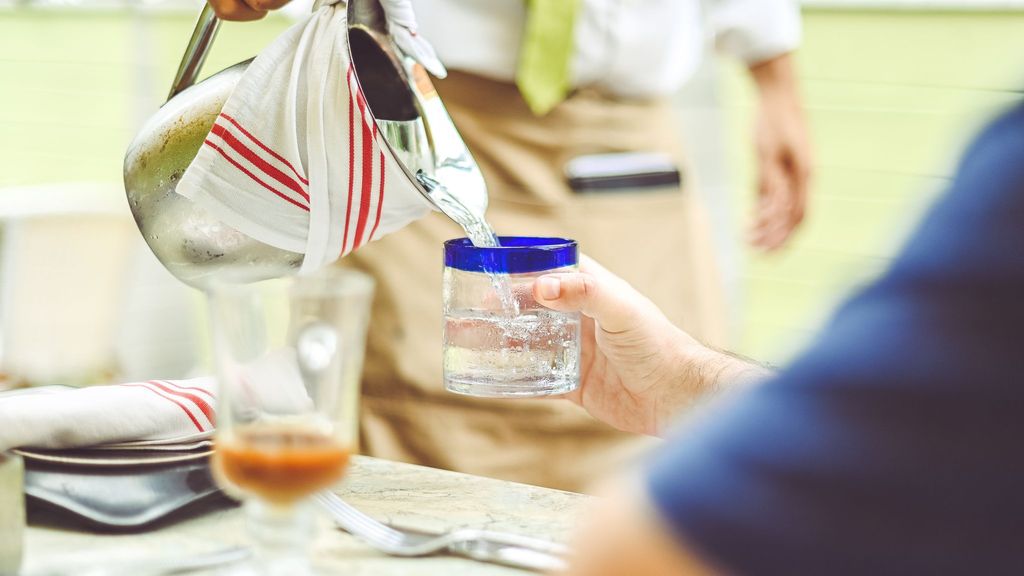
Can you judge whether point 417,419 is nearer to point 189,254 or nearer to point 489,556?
point 189,254

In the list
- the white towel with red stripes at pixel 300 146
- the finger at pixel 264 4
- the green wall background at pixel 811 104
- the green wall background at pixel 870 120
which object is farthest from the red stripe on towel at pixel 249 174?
the green wall background at pixel 870 120

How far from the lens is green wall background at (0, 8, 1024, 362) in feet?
8.38

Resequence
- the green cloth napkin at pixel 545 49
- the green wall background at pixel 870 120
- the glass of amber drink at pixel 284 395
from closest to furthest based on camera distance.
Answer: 1. the glass of amber drink at pixel 284 395
2. the green cloth napkin at pixel 545 49
3. the green wall background at pixel 870 120

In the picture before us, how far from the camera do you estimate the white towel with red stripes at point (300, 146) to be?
89 cm

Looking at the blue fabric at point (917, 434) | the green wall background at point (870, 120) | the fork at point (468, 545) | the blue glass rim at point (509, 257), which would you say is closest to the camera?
the blue fabric at point (917, 434)

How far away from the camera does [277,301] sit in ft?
2.22

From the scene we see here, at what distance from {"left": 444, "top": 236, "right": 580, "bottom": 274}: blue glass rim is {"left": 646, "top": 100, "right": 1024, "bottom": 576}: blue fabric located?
517 millimetres

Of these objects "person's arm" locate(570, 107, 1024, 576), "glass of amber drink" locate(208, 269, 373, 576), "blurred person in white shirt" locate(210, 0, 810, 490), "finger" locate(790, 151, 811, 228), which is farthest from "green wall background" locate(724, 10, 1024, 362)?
"person's arm" locate(570, 107, 1024, 576)

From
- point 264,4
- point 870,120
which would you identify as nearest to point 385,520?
point 264,4

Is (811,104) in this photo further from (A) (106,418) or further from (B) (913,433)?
(B) (913,433)

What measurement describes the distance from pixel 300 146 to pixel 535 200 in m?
0.76

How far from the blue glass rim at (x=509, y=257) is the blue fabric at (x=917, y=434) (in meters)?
0.52

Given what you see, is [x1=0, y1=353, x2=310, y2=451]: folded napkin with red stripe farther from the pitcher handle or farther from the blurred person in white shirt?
the blurred person in white shirt

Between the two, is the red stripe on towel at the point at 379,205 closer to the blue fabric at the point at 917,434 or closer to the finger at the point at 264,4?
the finger at the point at 264,4
